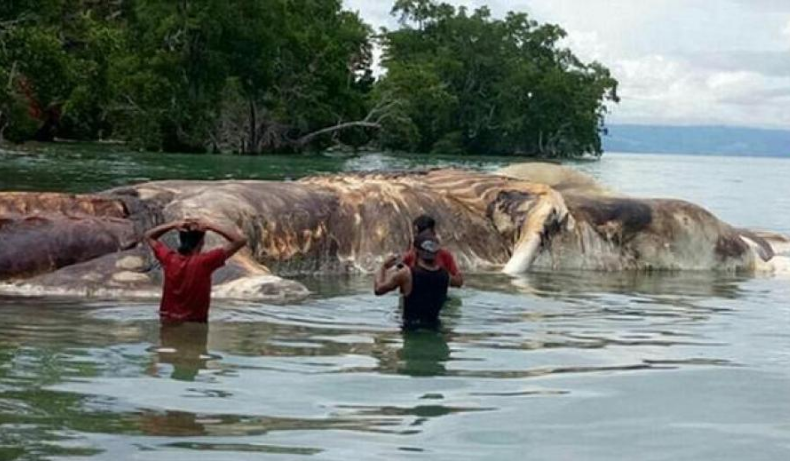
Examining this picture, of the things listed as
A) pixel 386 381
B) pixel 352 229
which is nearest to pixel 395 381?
pixel 386 381

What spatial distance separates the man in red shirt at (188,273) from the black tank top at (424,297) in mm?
1420

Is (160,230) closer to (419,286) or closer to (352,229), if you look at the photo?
(419,286)

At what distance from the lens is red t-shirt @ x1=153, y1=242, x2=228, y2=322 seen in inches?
395

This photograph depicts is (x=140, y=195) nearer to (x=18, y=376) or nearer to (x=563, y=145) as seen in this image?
(x=18, y=376)

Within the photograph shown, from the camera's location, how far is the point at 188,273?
10141 mm

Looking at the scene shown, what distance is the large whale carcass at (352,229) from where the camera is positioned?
11688mm

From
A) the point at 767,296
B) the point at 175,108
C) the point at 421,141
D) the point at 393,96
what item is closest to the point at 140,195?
the point at 767,296

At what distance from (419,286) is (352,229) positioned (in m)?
4.06

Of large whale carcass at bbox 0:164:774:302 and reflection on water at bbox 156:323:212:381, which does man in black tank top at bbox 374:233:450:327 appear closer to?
reflection on water at bbox 156:323:212:381

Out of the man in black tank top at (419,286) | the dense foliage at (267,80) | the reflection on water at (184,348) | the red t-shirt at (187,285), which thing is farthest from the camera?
the dense foliage at (267,80)

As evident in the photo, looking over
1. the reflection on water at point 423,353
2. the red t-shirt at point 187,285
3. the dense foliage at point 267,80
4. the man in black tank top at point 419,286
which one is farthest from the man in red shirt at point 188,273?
the dense foliage at point 267,80

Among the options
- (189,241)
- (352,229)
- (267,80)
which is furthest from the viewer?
(267,80)

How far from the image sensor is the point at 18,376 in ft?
25.3

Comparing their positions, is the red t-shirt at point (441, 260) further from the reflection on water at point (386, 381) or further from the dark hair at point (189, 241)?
the dark hair at point (189, 241)
